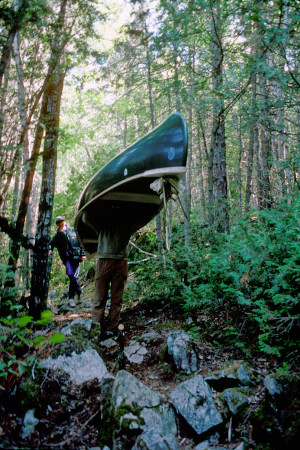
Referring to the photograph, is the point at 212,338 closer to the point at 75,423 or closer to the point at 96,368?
the point at 96,368

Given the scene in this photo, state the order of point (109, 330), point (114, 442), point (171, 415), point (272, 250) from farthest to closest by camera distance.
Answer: point (109, 330) → point (272, 250) → point (171, 415) → point (114, 442)

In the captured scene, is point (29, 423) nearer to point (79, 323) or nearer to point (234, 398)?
point (234, 398)

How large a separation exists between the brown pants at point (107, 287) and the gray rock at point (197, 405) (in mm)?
1901

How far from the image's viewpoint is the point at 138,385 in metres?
2.49

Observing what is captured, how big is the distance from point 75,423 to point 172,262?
3152 mm

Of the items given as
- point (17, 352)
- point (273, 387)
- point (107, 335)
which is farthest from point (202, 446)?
point (107, 335)

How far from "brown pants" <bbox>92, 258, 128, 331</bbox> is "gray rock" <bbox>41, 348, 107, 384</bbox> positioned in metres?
1.21

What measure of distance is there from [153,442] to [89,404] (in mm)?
791

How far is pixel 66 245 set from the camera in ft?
21.3

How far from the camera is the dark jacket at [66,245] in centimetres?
646

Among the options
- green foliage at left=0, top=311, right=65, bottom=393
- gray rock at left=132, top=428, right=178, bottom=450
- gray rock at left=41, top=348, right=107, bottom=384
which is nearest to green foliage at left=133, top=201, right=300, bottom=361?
gray rock at left=132, top=428, right=178, bottom=450

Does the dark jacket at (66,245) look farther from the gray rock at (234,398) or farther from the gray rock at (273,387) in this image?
the gray rock at (273,387)

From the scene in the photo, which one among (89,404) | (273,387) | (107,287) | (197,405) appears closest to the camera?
(273,387)

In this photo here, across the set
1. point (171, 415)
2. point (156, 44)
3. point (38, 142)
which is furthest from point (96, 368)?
point (156, 44)
